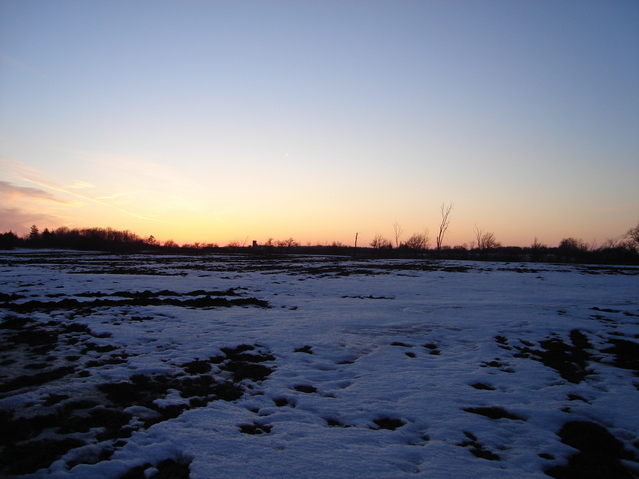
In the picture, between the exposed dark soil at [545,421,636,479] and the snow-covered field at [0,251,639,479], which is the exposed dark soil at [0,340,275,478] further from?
the exposed dark soil at [545,421,636,479]

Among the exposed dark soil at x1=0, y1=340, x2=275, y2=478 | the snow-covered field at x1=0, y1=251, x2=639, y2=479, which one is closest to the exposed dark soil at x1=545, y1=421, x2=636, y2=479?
the snow-covered field at x1=0, y1=251, x2=639, y2=479

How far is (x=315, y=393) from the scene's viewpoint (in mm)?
5266

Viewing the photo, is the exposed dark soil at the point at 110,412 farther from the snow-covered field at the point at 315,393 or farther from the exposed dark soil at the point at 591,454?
the exposed dark soil at the point at 591,454

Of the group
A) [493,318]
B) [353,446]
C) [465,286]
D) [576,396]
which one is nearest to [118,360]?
[353,446]

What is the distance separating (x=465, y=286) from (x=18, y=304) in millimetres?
19249

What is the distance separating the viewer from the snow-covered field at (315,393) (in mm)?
3510

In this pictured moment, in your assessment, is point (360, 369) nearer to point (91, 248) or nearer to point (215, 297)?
point (215, 297)

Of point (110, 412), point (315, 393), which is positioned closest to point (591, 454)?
point (315, 393)

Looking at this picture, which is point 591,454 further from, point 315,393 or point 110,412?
point 110,412

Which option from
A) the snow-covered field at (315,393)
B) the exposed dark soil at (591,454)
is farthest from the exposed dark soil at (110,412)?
the exposed dark soil at (591,454)

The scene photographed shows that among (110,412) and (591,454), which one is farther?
(110,412)

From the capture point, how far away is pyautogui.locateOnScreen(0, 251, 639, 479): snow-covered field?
3.51 metres

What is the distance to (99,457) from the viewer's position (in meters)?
3.45

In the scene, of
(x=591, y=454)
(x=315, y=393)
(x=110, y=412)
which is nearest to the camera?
Result: (x=591, y=454)
